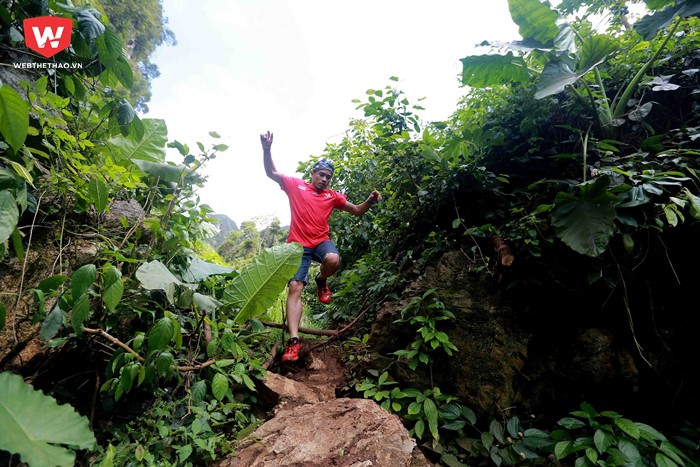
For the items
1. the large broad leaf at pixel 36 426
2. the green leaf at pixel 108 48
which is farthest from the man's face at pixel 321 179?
the large broad leaf at pixel 36 426

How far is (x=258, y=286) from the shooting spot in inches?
76.9

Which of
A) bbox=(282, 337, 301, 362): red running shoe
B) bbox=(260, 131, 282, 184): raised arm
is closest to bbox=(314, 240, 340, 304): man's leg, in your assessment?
bbox=(282, 337, 301, 362): red running shoe

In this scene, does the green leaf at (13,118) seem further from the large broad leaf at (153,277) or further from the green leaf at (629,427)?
the green leaf at (629,427)

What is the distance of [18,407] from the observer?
0.79 meters

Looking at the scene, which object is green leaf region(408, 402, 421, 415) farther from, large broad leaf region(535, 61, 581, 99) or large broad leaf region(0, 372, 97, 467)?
large broad leaf region(535, 61, 581, 99)

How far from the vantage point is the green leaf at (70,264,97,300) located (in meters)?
1.22

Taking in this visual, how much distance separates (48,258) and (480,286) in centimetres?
293

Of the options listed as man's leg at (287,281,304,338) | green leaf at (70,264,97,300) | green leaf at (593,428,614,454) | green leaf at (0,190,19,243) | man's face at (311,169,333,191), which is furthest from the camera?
man's face at (311,169,333,191)

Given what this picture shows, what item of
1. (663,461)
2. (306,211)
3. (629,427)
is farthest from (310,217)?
(663,461)

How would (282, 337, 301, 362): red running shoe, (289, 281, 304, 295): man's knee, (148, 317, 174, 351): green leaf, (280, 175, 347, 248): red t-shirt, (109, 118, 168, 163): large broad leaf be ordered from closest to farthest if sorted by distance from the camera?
1. (148, 317, 174, 351): green leaf
2. (109, 118, 168, 163): large broad leaf
3. (282, 337, 301, 362): red running shoe
4. (289, 281, 304, 295): man's knee
5. (280, 175, 347, 248): red t-shirt

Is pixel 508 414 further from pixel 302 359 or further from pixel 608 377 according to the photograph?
pixel 302 359

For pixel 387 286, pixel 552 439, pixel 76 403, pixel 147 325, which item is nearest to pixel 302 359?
pixel 387 286

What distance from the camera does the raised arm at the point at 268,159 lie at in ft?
10.3

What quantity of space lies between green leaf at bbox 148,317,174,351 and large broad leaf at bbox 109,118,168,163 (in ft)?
5.07
